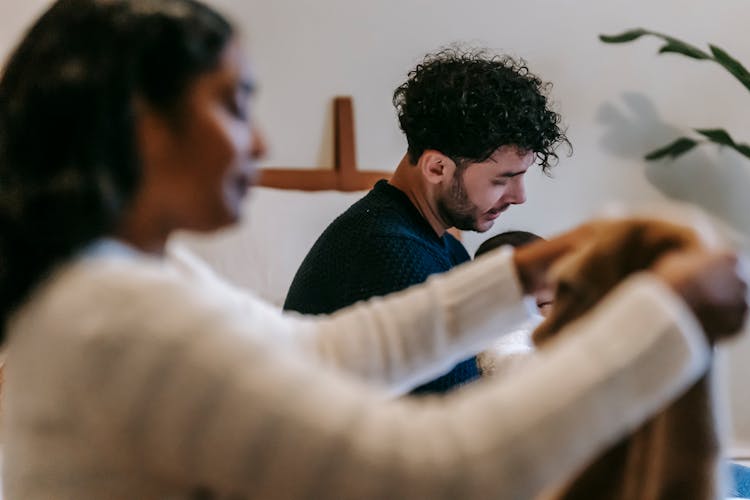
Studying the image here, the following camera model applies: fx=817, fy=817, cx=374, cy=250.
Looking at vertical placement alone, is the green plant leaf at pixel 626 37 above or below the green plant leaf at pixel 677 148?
above

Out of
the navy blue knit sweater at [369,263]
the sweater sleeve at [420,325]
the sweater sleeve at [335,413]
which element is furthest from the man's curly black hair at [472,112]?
the sweater sleeve at [335,413]

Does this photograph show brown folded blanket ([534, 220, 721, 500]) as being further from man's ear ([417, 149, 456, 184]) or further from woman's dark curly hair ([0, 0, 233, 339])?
man's ear ([417, 149, 456, 184])

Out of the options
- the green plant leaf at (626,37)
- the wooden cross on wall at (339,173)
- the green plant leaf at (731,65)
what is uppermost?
the green plant leaf at (626,37)

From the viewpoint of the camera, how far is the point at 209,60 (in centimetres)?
55

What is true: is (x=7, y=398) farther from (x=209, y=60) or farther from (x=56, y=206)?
(x=209, y=60)

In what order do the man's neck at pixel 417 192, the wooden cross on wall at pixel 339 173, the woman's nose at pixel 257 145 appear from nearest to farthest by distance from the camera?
the woman's nose at pixel 257 145
the man's neck at pixel 417 192
the wooden cross on wall at pixel 339 173

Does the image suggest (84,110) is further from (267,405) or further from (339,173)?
(339,173)

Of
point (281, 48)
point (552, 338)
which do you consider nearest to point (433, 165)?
point (281, 48)

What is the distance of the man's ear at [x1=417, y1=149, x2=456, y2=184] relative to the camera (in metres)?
1.55

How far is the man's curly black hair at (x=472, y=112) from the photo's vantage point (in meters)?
1.58

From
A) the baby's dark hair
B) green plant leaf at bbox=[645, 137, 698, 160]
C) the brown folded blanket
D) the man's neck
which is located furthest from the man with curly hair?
the brown folded blanket

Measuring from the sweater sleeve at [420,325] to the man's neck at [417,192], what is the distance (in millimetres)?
782

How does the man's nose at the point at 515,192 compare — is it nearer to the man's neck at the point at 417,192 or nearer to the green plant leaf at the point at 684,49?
the man's neck at the point at 417,192

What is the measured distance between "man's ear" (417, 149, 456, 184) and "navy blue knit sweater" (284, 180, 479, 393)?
0.40ft
